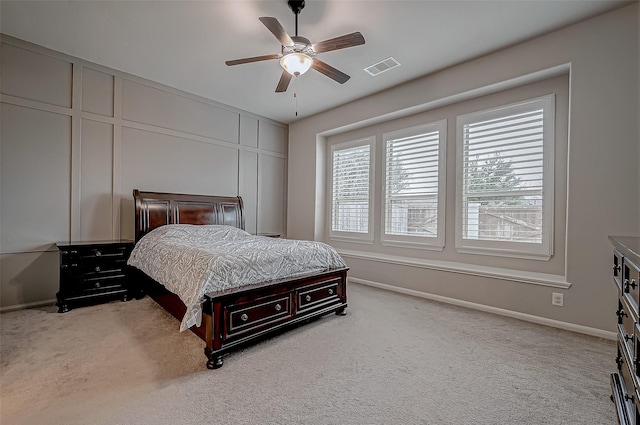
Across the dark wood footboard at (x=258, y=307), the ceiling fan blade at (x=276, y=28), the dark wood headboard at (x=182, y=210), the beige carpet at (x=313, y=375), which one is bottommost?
the beige carpet at (x=313, y=375)

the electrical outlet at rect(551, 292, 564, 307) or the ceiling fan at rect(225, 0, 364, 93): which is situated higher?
the ceiling fan at rect(225, 0, 364, 93)

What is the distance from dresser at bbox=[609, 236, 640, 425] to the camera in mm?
1222

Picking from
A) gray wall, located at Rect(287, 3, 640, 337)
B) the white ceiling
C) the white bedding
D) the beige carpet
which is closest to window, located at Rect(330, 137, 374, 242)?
gray wall, located at Rect(287, 3, 640, 337)

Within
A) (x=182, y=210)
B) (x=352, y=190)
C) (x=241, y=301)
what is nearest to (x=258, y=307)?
(x=241, y=301)

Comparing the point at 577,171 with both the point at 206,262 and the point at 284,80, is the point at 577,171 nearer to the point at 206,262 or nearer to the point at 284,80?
the point at 284,80

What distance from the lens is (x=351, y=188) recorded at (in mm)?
5258

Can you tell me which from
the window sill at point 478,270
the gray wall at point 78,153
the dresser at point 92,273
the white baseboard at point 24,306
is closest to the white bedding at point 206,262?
the dresser at point 92,273

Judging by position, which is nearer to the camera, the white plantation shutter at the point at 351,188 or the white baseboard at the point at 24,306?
the white baseboard at the point at 24,306

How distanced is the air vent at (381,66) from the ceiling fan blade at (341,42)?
1.32m

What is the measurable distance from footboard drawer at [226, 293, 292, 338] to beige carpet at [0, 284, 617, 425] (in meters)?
0.19

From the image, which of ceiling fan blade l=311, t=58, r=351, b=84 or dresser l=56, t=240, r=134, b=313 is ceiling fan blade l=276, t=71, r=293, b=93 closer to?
ceiling fan blade l=311, t=58, r=351, b=84

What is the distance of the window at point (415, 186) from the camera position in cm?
409

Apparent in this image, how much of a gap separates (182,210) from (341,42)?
10.6ft

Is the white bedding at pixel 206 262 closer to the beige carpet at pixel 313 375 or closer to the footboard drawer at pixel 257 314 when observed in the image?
the footboard drawer at pixel 257 314
